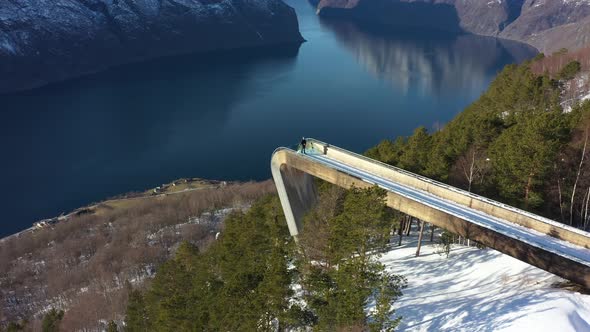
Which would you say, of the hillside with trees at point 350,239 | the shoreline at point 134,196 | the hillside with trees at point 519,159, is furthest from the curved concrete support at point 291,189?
the shoreline at point 134,196

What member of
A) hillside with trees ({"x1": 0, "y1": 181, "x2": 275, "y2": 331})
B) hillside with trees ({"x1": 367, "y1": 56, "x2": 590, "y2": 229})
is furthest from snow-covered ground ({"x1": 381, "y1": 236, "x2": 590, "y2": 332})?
hillside with trees ({"x1": 0, "y1": 181, "x2": 275, "y2": 331})

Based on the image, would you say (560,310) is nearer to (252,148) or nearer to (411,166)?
(411,166)

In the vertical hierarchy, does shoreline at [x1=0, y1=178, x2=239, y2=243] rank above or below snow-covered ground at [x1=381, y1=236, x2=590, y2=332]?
below

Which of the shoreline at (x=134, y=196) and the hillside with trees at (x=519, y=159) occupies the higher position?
the hillside with trees at (x=519, y=159)

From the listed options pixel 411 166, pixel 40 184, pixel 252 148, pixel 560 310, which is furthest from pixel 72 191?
pixel 560 310

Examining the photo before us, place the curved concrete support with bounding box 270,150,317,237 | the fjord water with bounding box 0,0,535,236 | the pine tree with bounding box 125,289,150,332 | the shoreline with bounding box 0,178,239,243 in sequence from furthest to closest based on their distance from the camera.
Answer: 1. the fjord water with bounding box 0,0,535,236
2. the shoreline with bounding box 0,178,239,243
3. the curved concrete support with bounding box 270,150,317,237
4. the pine tree with bounding box 125,289,150,332

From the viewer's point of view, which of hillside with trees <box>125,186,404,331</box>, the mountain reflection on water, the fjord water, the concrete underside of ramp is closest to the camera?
hillside with trees <box>125,186,404,331</box>

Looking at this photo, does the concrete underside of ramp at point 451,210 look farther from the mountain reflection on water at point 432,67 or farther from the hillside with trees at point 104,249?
the mountain reflection on water at point 432,67

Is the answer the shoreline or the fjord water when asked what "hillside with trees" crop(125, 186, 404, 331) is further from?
the fjord water
